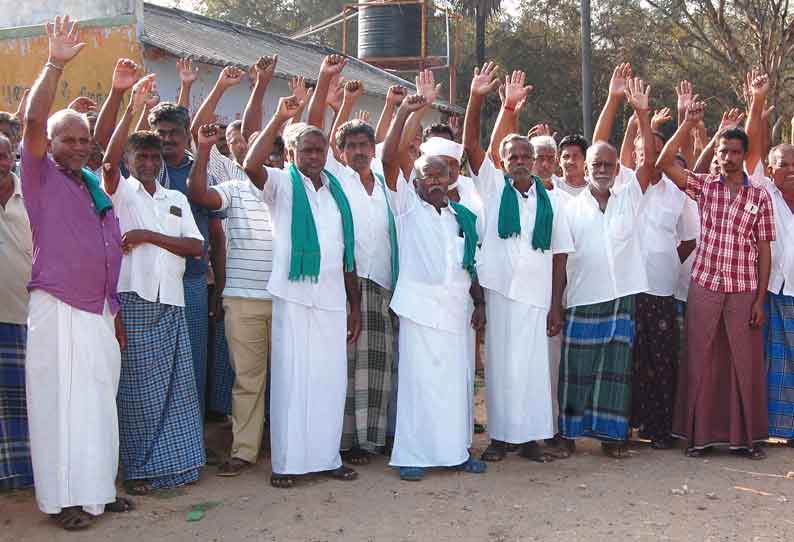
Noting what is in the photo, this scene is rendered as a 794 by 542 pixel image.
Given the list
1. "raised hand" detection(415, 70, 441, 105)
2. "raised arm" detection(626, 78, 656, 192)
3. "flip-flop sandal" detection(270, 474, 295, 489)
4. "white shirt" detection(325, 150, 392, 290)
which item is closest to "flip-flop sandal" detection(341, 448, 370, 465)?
"flip-flop sandal" detection(270, 474, 295, 489)

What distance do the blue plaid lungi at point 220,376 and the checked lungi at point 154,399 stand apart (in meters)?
0.97

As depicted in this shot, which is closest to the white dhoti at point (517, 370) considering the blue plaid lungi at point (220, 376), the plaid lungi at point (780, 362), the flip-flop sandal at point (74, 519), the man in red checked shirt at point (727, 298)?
the man in red checked shirt at point (727, 298)

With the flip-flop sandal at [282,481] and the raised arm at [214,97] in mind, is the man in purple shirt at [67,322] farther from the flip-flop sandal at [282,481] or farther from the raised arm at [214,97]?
the raised arm at [214,97]

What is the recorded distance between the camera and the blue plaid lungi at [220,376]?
252 inches

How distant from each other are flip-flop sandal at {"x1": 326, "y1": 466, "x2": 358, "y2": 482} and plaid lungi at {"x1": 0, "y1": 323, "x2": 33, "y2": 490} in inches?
66.0

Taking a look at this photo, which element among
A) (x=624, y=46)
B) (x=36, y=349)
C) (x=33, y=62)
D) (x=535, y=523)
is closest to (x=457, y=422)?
(x=535, y=523)

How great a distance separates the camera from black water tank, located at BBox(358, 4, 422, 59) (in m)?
21.6

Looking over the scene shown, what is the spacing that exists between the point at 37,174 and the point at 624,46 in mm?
24101

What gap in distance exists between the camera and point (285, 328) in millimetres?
5422

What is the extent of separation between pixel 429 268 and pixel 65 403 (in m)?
2.16

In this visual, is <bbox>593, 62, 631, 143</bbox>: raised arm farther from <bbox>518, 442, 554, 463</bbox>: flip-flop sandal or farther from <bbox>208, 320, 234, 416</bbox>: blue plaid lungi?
<bbox>208, 320, 234, 416</bbox>: blue plaid lungi

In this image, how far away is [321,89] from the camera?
18.7 feet

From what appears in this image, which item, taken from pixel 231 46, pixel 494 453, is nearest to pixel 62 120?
pixel 494 453

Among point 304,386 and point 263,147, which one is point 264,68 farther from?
point 304,386
